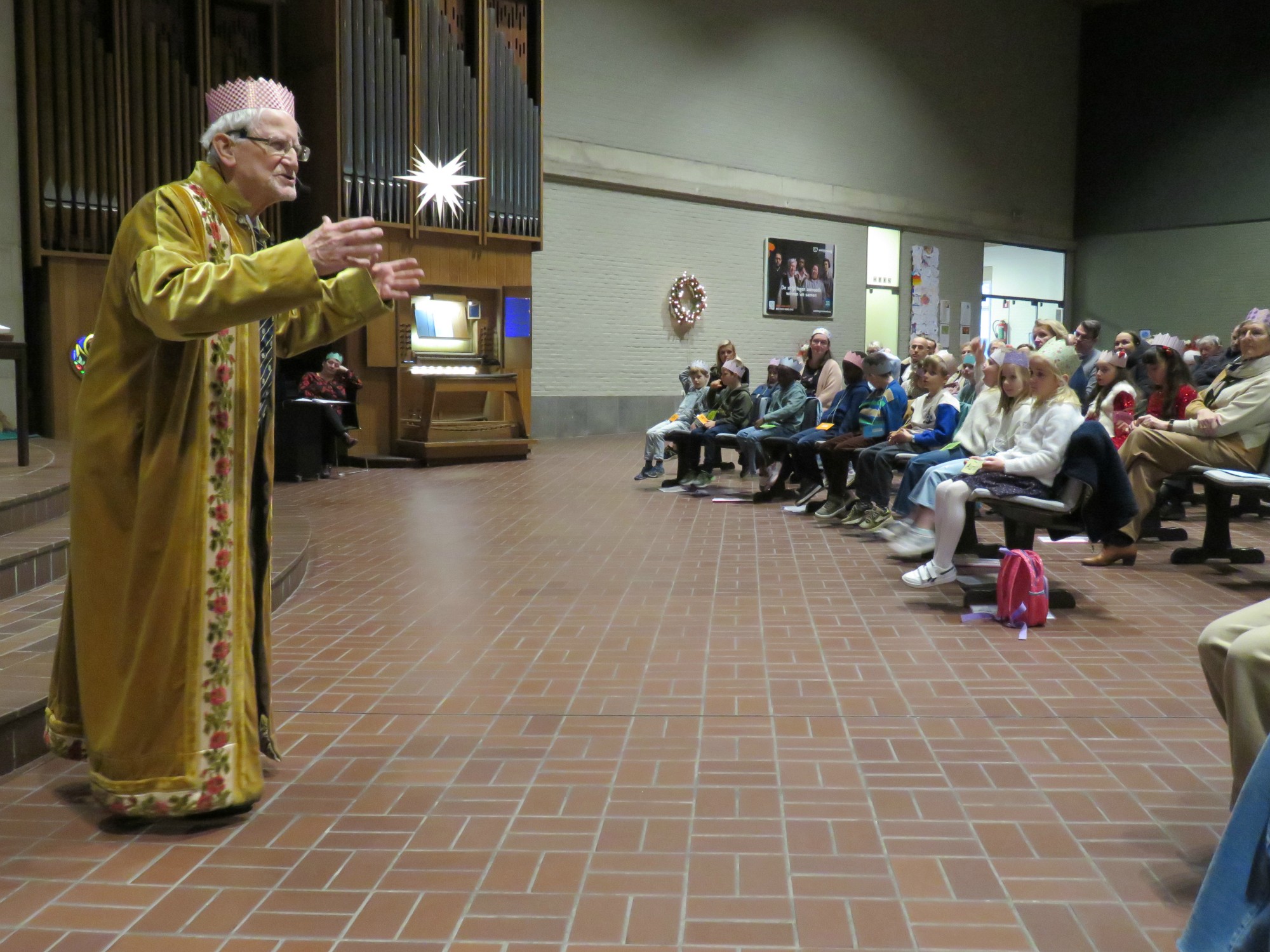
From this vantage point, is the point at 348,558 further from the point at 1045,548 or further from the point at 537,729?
the point at 1045,548

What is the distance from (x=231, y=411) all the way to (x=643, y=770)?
1.53 metres

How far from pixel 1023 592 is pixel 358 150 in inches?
357

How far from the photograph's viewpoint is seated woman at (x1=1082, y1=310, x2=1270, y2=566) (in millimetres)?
6336

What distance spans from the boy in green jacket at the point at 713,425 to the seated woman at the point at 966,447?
9.88 feet

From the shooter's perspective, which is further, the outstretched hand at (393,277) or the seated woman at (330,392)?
the seated woman at (330,392)

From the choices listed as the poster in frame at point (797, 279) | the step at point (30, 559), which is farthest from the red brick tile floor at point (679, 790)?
the poster in frame at point (797, 279)

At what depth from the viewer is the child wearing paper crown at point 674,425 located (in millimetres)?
10312

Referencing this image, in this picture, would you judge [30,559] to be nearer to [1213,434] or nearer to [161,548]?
[161,548]

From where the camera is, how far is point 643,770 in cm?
319

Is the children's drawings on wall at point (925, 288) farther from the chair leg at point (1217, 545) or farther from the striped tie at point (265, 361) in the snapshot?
the striped tie at point (265, 361)

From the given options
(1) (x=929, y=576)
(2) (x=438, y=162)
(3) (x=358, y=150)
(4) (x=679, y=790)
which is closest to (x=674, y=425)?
(2) (x=438, y=162)

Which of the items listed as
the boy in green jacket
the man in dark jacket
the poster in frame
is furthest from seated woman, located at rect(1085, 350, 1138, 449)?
the poster in frame

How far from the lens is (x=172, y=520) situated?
270cm

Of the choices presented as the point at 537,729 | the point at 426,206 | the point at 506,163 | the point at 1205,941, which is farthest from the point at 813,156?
the point at 1205,941
